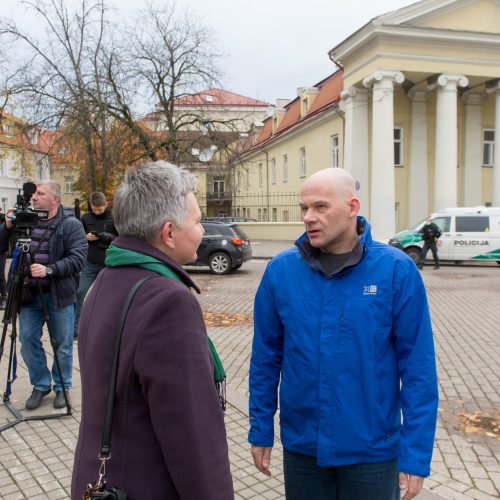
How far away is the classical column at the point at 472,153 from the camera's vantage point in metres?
27.7

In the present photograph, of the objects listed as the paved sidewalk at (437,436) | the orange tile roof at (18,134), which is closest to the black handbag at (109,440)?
the paved sidewalk at (437,436)

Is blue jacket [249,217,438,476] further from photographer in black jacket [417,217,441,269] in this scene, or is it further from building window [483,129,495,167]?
building window [483,129,495,167]

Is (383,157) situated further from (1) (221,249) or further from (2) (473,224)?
(1) (221,249)

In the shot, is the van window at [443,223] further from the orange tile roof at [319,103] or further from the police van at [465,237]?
the orange tile roof at [319,103]

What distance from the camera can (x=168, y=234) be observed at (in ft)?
5.36

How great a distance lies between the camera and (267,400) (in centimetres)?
225

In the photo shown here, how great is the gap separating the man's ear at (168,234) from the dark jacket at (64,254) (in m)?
3.23

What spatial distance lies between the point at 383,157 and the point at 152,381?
23.7 m

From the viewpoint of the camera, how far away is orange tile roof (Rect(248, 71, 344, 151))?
102 feet

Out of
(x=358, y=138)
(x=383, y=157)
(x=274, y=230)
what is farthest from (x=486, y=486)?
(x=274, y=230)

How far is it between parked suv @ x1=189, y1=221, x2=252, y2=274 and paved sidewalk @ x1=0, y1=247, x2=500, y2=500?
7.18 m

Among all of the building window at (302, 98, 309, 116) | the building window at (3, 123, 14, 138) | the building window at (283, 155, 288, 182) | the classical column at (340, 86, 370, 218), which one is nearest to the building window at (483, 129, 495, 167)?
the classical column at (340, 86, 370, 218)

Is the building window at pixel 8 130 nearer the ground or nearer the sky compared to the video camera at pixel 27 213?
nearer the sky

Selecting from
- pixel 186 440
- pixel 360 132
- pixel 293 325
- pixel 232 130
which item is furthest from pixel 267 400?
pixel 360 132
